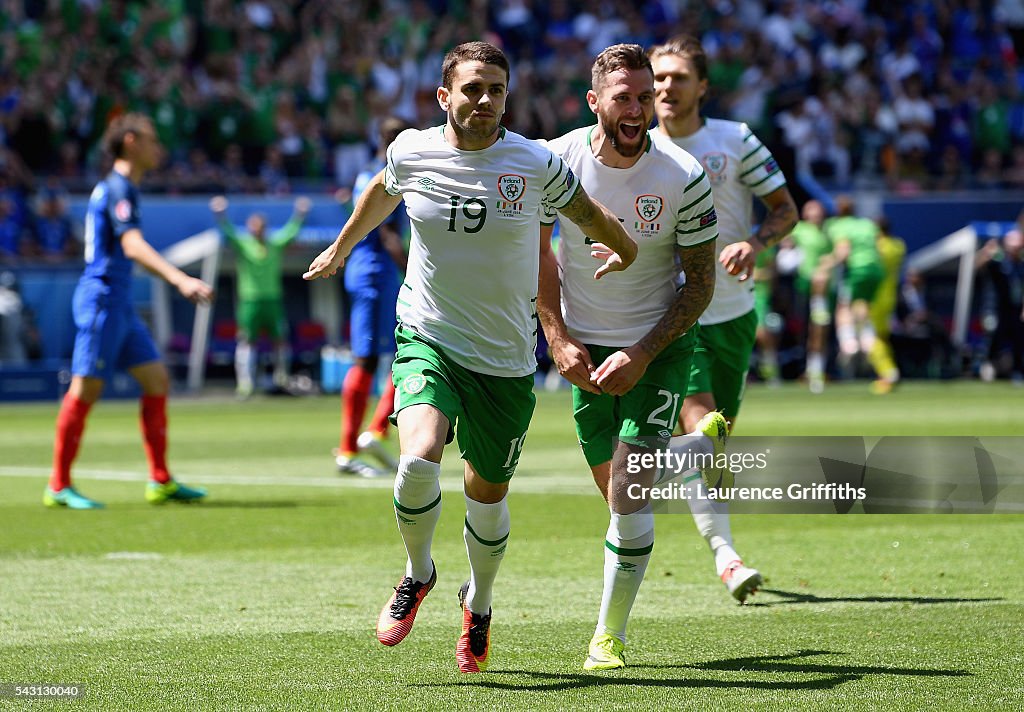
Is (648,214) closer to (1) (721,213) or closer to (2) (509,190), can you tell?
(2) (509,190)

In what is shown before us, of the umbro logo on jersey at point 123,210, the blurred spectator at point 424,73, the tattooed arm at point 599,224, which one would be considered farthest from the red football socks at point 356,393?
the blurred spectator at point 424,73

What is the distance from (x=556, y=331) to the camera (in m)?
5.80

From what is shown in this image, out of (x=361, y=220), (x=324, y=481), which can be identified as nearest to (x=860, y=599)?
(x=361, y=220)

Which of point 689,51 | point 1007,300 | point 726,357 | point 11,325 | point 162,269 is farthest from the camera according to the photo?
point 1007,300

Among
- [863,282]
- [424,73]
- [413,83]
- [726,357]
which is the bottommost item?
[863,282]

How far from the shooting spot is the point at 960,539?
27.9 ft

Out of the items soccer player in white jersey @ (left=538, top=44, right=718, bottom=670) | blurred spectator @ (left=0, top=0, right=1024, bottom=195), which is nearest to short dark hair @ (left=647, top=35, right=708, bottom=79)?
soccer player in white jersey @ (left=538, top=44, right=718, bottom=670)

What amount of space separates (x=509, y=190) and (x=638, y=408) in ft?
3.18

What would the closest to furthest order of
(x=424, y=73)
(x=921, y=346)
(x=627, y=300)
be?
(x=627, y=300) → (x=921, y=346) → (x=424, y=73)

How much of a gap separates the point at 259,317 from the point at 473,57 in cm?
1854

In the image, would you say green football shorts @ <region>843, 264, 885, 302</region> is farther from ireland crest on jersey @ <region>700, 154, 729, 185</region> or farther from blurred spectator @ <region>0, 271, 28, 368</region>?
ireland crest on jersey @ <region>700, 154, 729, 185</region>

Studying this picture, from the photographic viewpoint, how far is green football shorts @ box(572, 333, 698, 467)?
225 inches

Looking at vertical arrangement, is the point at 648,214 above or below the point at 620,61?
below

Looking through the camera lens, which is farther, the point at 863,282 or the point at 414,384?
the point at 863,282
